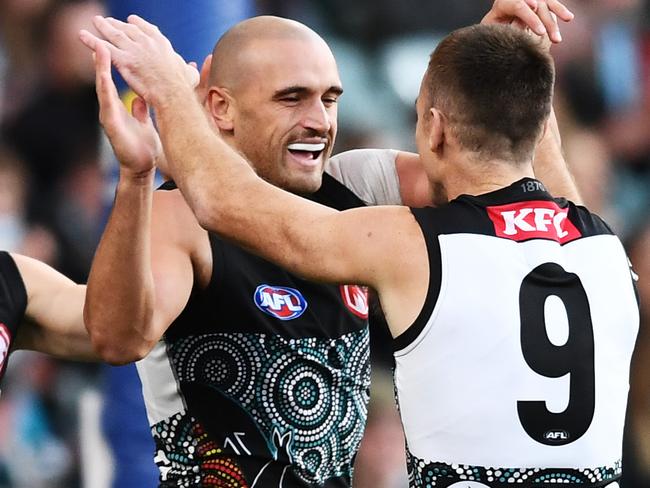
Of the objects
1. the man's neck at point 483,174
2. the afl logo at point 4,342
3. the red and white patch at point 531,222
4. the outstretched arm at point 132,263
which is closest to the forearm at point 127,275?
the outstretched arm at point 132,263

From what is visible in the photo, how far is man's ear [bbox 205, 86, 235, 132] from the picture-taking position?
4059mm

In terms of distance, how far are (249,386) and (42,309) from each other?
87cm

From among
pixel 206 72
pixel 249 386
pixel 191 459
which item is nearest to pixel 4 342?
pixel 191 459

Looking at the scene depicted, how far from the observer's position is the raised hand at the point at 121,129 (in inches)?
131

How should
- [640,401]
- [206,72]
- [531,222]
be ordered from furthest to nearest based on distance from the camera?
[640,401] → [206,72] → [531,222]

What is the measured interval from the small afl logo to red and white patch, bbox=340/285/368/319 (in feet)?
3.23

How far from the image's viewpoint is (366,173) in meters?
4.36

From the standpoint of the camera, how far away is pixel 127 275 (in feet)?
11.4

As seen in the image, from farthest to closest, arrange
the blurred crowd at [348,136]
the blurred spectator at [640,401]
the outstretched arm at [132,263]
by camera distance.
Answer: the blurred spectator at [640,401], the blurred crowd at [348,136], the outstretched arm at [132,263]

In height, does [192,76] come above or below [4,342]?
above

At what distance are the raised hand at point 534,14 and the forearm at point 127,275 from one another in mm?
1259

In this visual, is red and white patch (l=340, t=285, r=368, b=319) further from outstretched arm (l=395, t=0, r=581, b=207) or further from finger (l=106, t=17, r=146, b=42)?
finger (l=106, t=17, r=146, b=42)

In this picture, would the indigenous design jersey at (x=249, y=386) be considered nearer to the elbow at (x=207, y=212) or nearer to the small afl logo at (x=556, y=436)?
the elbow at (x=207, y=212)

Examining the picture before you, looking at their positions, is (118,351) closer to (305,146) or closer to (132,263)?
(132,263)
